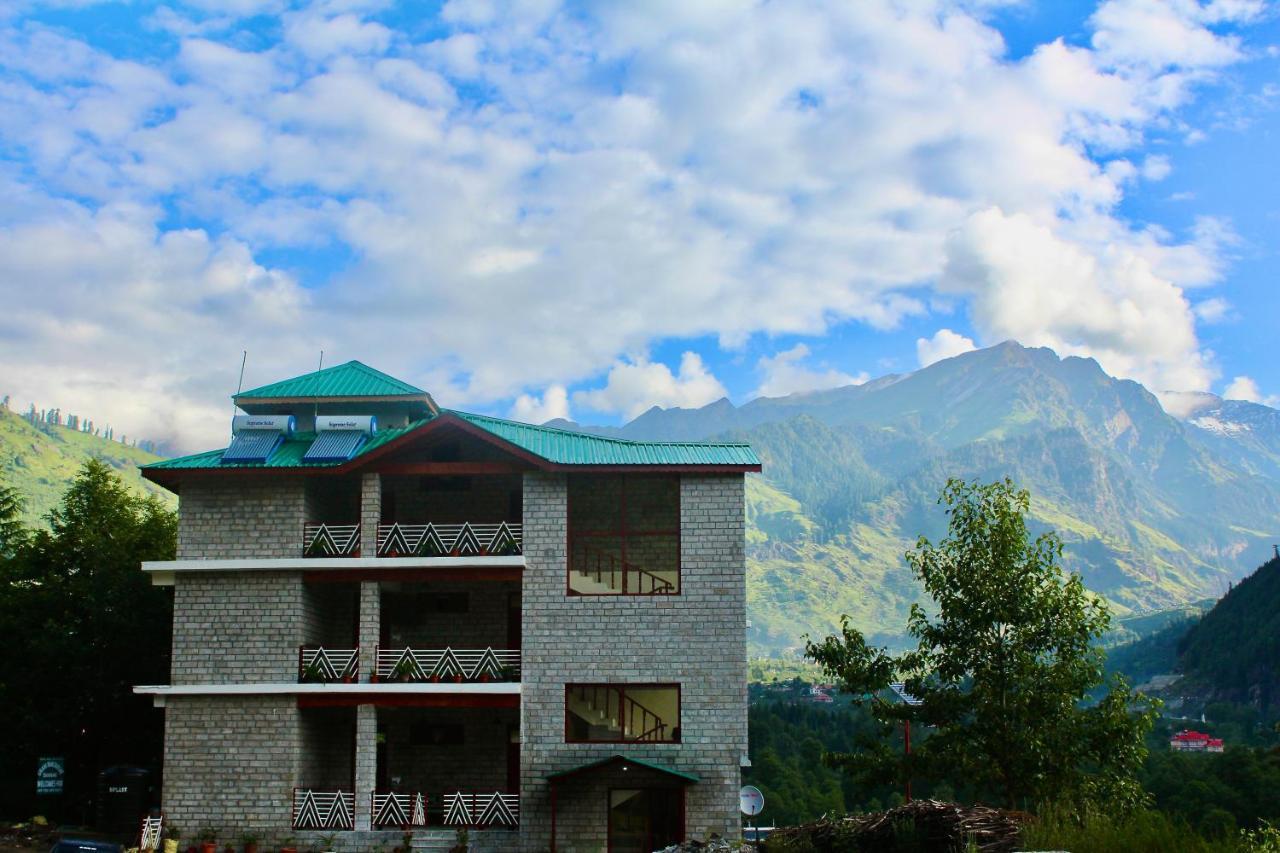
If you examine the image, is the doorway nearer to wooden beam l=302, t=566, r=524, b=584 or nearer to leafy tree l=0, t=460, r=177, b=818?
wooden beam l=302, t=566, r=524, b=584

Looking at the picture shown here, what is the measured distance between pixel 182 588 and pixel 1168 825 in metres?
25.6

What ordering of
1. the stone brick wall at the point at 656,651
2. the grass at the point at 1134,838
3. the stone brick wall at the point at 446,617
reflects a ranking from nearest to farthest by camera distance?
1. the grass at the point at 1134,838
2. the stone brick wall at the point at 656,651
3. the stone brick wall at the point at 446,617

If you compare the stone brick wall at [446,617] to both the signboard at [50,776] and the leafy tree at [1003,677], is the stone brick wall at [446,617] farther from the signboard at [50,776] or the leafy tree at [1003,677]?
the leafy tree at [1003,677]

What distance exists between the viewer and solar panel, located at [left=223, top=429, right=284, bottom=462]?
108 feet

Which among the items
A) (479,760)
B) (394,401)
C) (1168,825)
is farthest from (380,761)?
(1168,825)

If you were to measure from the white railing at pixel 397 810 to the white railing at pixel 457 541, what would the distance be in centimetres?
610

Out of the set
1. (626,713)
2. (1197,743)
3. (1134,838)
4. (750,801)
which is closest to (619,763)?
(750,801)

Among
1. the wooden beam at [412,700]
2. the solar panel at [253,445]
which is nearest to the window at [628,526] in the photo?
the wooden beam at [412,700]

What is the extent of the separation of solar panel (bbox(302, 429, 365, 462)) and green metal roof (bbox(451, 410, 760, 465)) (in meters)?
3.14

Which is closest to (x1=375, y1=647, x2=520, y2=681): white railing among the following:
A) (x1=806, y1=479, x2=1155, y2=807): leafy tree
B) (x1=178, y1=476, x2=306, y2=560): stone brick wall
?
(x1=178, y1=476, x2=306, y2=560): stone brick wall

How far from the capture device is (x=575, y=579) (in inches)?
1299

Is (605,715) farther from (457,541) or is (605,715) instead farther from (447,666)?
(457,541)

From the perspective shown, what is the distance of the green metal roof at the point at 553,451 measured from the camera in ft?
106

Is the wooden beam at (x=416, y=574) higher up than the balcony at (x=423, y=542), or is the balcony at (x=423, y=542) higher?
the balcony at (x=423, y=542)
